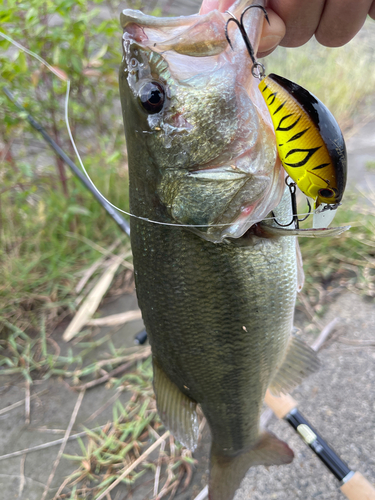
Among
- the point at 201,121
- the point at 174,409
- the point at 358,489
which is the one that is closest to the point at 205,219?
the point at 201,121

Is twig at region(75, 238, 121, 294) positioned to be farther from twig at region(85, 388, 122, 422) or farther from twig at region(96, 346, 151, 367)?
twig at region(85, 388, 122, 422)

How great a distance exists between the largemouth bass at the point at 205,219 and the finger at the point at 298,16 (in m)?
0.26

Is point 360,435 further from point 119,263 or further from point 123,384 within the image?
point 119,263

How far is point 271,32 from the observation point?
100 cm

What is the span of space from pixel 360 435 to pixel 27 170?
8.69ft

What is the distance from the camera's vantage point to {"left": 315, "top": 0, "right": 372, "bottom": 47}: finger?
1.14 metres

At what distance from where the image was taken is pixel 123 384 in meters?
2.32

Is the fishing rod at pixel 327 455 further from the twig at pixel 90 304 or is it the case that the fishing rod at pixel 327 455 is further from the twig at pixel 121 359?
the twig at pixel 90 304

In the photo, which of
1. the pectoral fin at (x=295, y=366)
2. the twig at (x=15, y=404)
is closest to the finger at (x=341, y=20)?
the pectoral fin at (x=295, y=366)

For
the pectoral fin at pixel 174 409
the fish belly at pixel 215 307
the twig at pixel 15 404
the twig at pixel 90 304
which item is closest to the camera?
the fish belly at pixel 215 307

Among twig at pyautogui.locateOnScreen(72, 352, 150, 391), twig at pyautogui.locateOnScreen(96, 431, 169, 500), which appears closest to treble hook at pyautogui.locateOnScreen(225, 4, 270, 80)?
twig at pyautogui.locateOnScreen(96, 431, 169, 500)

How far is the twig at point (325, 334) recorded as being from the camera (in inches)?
85.1

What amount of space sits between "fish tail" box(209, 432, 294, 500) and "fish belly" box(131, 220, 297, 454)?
28 centimetres

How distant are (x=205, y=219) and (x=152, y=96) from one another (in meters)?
0.36
